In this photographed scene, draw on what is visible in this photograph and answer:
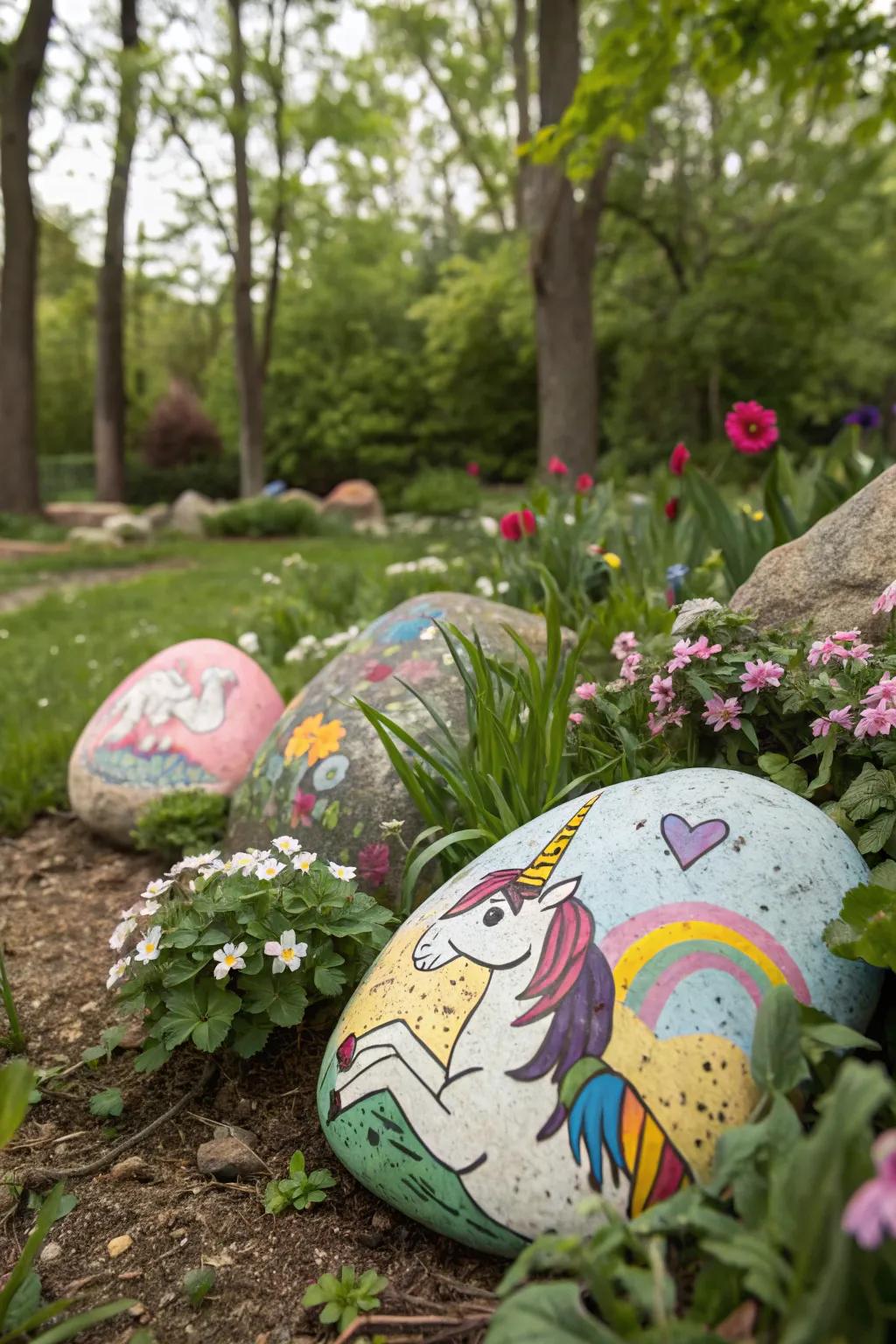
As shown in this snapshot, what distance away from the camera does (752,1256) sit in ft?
3.12

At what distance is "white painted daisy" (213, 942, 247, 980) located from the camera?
5.58 ft

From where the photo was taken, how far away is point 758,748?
1.86 metres

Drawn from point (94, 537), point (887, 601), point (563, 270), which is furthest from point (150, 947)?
point (94, 537)

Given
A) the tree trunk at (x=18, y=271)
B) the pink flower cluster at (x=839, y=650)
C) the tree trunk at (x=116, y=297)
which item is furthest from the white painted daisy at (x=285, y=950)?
the tree trunk at (x=116, y=297)

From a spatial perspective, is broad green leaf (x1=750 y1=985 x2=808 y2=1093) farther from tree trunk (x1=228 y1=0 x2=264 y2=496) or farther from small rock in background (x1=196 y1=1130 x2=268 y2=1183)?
tree trunk (x1=228 y1=0 x2=264 y2=496)

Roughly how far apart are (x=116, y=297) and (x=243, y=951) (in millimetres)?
16711

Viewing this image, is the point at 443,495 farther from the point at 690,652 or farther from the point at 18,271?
the point at 690,652

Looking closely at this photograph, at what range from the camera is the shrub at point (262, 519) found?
14.0 meters

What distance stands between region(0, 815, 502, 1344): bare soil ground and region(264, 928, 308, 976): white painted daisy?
0.29 metres

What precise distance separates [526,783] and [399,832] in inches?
14.0

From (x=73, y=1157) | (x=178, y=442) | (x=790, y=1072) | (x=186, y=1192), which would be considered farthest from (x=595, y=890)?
(x=178, y=442)

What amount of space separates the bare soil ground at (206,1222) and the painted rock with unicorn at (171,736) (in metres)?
0.86

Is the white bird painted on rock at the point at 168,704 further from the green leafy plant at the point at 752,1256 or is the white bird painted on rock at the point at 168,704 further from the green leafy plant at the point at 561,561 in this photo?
the green leafy plant at the point at 752,1256

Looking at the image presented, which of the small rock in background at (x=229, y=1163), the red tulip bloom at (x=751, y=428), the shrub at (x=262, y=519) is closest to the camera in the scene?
the small rock in background at (x=229, y=1163)
